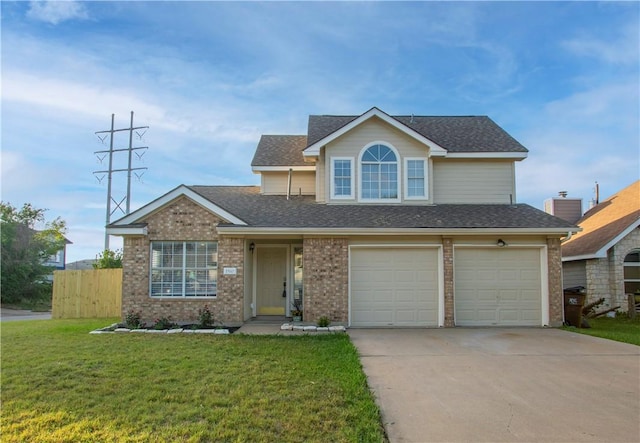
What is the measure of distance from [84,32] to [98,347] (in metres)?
8.34

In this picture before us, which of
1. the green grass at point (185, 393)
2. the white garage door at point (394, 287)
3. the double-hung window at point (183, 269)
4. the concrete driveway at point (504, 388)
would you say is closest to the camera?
the green grass at point (185, 393)

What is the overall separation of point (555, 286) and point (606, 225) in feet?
25.9

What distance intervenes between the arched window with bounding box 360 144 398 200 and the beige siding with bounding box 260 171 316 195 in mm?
2404

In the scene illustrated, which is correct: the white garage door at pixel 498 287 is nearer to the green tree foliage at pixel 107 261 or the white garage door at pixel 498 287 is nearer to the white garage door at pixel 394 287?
the white garage door at pixel 394 287

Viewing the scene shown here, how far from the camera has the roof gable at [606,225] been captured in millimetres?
16078

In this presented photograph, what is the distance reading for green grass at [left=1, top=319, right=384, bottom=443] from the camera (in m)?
4.49

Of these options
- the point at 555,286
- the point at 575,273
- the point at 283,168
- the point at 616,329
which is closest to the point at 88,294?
the point at 283,168

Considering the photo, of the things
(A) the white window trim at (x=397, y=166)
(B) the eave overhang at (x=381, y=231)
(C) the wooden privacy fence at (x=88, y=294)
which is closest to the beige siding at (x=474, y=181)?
(A) the white window trim at (x=397, y=166)

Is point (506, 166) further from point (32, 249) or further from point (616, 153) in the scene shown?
point (32, 249)

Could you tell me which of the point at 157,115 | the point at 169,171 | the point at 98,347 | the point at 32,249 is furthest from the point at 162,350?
the point at 32,249

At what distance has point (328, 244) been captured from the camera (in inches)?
487

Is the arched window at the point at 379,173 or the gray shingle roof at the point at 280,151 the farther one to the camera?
the gray shingle roof at the point at 280,151

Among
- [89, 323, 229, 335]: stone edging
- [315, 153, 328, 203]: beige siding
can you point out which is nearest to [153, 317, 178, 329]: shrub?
[89, 323, 229, 335]: stone edging

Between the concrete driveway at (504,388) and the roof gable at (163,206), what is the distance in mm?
5176
